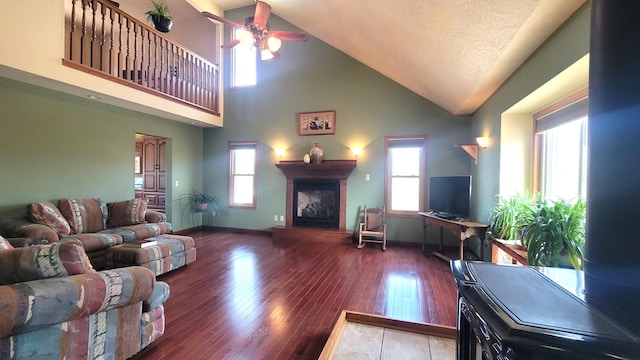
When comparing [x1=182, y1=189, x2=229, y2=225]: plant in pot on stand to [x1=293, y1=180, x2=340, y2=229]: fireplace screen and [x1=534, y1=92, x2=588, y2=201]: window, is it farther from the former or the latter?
[x1=534, y1=92, x2=588, y2=201]: window

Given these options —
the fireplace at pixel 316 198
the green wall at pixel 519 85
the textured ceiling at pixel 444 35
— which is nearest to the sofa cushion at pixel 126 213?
the fireplace at pixel 316 198

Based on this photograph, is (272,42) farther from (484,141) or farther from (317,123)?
(484,141)

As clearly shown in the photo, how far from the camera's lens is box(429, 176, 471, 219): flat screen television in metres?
3.98

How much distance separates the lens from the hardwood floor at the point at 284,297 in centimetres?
203

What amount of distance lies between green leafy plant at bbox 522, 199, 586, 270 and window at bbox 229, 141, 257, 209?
5.40 meters

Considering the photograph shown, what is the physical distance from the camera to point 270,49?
3727mm

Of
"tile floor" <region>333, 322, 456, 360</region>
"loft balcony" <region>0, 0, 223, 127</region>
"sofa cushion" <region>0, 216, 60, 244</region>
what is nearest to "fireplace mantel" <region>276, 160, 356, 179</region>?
"loft balcony" <region>0, 0, 223, 127</region>

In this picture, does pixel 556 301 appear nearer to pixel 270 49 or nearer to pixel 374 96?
pixel 270 49

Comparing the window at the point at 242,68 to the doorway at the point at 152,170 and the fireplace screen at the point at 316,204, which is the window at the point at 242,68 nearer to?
the doorway at the point at 152,170

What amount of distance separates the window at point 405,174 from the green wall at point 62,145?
474 centimetres


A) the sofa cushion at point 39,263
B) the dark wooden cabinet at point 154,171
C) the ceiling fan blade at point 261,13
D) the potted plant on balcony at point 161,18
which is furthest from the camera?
the dark wooden cabinet at point 154,171

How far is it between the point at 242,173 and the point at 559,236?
5.85 meters

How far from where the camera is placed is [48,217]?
3426 mm

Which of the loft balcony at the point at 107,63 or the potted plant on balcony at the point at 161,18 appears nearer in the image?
the loft balcony at the point at 107,63
